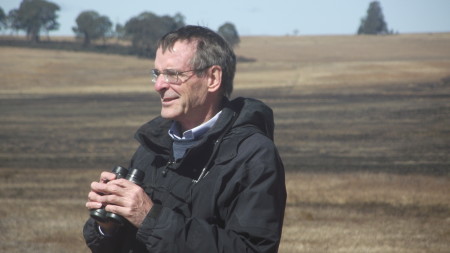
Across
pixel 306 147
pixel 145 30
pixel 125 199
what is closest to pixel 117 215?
pixel 125 199

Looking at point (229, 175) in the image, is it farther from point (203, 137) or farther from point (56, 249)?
point (56, 249)

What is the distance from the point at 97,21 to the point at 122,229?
3638 inches

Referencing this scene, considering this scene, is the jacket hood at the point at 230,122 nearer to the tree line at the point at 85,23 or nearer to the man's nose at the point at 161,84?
the man's nose at the point at 161,84

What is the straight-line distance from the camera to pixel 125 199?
291cm

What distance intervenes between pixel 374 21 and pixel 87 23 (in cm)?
4396

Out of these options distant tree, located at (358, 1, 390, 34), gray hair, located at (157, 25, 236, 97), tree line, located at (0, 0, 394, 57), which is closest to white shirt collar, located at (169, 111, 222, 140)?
gray hair, located at (157, 25, 236, 97)

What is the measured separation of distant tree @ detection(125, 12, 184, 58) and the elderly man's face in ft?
238

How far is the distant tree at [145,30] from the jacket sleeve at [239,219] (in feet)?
239

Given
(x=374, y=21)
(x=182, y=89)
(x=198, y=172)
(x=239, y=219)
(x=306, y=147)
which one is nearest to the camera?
(x=239, y=219)

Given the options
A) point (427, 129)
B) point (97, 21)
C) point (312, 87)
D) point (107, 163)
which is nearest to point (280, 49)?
point (97, 21)

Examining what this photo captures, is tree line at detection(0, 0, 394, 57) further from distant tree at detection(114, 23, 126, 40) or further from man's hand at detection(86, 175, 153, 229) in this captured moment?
man's hand at detection(86, 175, 153, 229)

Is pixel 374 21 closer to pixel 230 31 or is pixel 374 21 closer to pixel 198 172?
pixel 230 31

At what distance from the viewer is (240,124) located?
3.14 meters

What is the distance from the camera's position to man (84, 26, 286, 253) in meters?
2.90
